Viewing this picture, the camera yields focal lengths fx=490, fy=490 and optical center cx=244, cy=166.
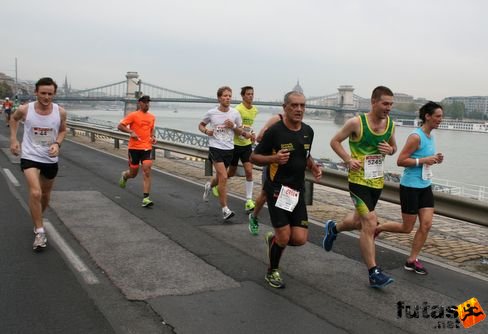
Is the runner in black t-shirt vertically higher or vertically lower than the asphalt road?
higher

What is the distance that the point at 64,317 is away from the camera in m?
3.62

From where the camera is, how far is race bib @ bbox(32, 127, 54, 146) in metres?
5.39

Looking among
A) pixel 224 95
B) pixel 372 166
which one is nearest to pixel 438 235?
pixel 372 166

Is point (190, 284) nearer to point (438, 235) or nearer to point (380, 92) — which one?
point (380, 92)

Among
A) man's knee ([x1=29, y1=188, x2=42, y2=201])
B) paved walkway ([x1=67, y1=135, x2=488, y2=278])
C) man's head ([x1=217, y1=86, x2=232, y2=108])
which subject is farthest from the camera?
man's head ([x1=217, y1=86, x2=232, y2=108])

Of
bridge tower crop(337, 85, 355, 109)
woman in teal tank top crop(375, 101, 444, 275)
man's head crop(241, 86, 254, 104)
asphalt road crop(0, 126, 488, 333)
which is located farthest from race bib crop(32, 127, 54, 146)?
bridge tower crop(337, 85, 355, 109)

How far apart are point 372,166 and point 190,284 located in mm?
2066

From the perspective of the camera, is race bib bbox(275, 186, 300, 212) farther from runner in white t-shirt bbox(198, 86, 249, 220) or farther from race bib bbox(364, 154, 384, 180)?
runner in white t-shirt bbox(198, 86, 249, 220)

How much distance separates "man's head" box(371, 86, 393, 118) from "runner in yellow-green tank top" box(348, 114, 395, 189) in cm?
14

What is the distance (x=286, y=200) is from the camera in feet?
14.2

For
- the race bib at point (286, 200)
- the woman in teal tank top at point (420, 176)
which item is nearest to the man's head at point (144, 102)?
the race bib at point (286, 200)

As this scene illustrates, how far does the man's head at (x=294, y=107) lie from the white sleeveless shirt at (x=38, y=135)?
274cm

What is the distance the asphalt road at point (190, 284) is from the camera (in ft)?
12.0

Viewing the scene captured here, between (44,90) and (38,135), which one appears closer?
(44,90)
